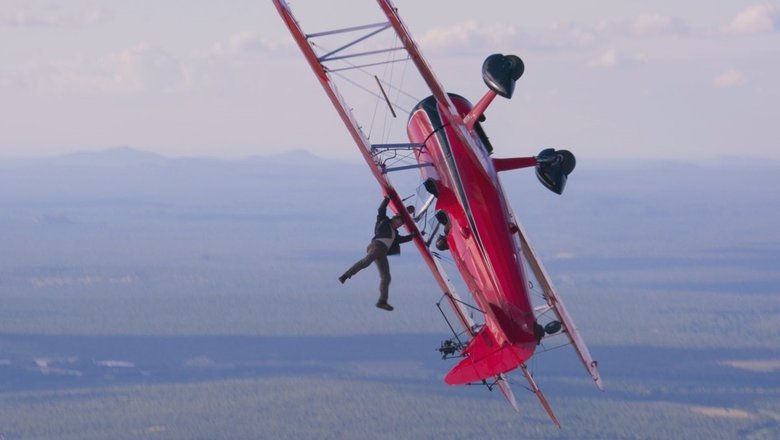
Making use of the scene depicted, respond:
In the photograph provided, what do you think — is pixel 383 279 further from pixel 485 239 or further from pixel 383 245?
pixel 485 239

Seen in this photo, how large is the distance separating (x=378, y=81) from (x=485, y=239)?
5.00 metres

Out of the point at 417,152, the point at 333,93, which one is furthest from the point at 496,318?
the point at 333,93

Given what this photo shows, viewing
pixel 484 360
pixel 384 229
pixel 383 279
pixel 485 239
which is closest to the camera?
pixel 484 360

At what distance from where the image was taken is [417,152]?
1313 inches

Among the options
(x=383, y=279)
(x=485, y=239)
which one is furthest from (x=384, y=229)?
(x=485, y=239)

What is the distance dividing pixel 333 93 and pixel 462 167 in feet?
15.1

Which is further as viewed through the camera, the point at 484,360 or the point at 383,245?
the point at 383,245

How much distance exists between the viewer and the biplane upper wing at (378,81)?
103 feet

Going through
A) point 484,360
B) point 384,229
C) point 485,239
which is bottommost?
point 484,360

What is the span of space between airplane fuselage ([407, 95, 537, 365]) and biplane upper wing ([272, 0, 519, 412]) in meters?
0.79

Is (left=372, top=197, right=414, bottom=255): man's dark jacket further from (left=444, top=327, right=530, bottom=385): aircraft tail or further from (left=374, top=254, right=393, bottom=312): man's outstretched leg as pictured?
(left=444, top=327, right=530, bottom=385): aircraft tail

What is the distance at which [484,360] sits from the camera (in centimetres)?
2969

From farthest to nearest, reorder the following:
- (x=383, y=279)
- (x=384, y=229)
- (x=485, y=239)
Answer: (x=383, y=279)
(x=384, y=229)
(x=485, y=239)

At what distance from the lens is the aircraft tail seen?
1134 inches
